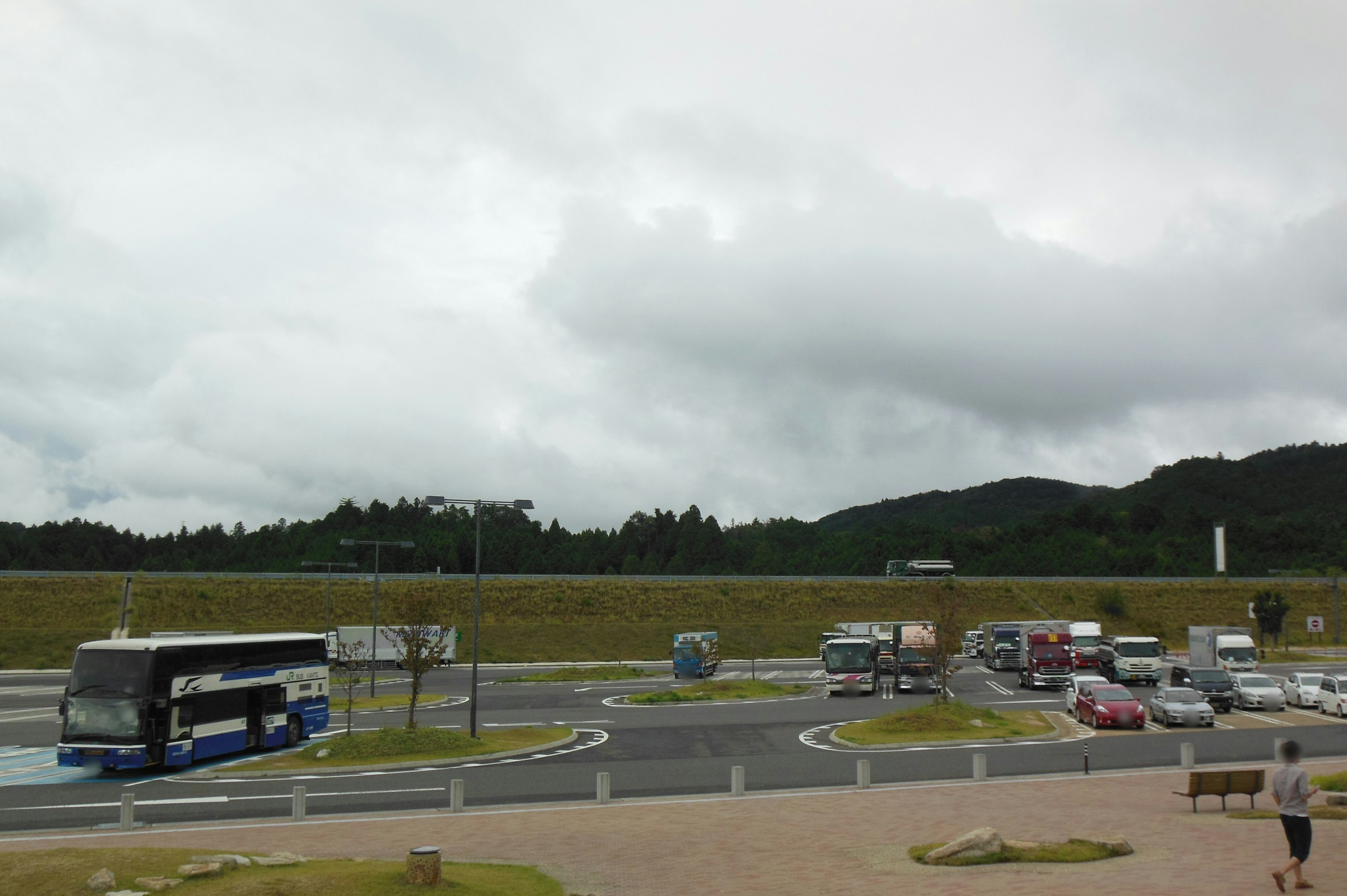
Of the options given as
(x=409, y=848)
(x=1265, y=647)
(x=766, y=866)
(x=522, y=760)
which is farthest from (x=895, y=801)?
(x=1265, y=647)

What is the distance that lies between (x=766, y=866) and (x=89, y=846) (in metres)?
12.0

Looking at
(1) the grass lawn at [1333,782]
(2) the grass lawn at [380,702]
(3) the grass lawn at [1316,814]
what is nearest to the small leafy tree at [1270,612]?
(1) the grass lawn at [1333,782]

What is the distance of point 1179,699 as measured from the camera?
32156 mm

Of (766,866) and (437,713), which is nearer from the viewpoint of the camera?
(766,866)

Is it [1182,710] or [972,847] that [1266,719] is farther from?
[972,847]

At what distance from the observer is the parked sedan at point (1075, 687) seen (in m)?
34.2

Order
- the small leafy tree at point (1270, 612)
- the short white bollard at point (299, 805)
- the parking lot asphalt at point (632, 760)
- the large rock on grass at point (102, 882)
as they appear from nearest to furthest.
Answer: the large rock on grass at point (102, 882) < the short white bollard at point (299, 805) < the parking lot asphalt at point (632, 760) < the small leafy tree at point (1270, 612)

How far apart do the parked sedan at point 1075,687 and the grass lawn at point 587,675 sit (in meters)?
26.7

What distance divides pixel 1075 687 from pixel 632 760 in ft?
63.4

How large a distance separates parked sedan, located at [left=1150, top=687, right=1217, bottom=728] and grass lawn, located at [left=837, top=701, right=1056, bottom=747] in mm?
3711

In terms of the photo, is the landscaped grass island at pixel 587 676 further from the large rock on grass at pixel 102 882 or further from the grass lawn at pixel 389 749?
the large rock on grass at pixel 102 882

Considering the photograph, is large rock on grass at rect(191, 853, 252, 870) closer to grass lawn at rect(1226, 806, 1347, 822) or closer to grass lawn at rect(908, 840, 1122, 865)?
grass lawn at rect(908, 840, 1122, 865)

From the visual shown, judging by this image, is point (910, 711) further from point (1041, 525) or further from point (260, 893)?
point (1041, 525)

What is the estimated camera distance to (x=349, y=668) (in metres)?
31.6
